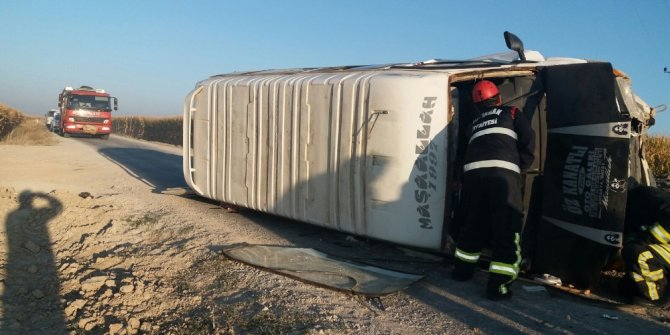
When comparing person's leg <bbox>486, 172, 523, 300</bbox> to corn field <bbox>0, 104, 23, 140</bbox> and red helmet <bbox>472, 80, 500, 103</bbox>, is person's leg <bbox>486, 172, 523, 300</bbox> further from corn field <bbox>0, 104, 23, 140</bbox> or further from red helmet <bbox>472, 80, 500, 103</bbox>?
corn field <bbox>0, 104, 23, 140</bbox>

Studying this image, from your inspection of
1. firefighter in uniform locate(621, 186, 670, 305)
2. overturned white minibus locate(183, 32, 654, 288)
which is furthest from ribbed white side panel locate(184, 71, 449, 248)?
firefighter in uniform locate(621, 186, 670, 305)

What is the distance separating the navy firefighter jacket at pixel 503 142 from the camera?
4285mm

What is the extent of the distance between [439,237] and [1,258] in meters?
4.87

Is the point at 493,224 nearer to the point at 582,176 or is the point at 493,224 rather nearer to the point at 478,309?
the point at 478,309

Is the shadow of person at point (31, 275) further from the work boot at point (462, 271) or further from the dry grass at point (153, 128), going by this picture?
the dry grass at point (153, 128)

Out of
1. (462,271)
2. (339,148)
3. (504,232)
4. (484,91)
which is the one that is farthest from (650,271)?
(339,148)

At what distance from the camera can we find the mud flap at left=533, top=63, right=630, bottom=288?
13.5ft

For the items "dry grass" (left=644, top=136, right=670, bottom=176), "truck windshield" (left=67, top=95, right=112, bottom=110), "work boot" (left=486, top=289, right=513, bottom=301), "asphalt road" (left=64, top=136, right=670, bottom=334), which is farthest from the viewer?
"truck windshield" (left=67, top=95, right=112, bottom=110)

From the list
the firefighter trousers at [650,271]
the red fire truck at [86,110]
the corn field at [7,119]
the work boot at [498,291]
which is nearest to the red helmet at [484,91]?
the work boot at [498,291]

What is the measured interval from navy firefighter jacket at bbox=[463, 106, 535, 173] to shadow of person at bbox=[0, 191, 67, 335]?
11.9 ft

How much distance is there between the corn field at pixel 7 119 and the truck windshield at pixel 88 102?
8.77ft

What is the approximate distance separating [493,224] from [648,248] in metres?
1.19

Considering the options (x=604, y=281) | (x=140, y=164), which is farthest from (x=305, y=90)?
(x=140, y=164)

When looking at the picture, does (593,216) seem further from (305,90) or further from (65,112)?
(65,112)
